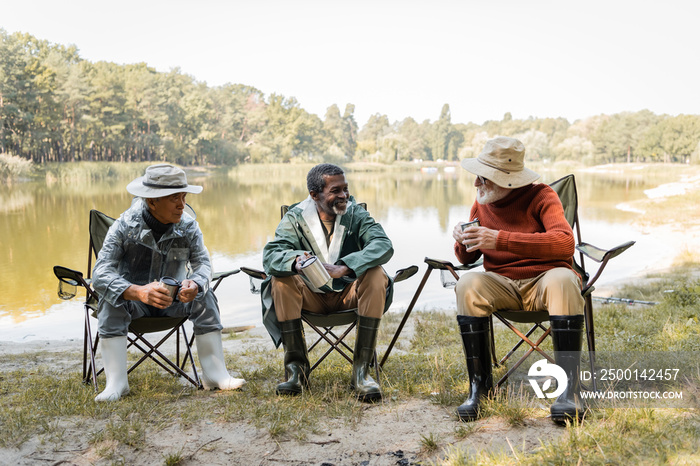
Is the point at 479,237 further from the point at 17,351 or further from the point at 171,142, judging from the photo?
the point at 171,142

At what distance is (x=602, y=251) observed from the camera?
8.25 ft

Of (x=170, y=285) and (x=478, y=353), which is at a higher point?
(x=170, y=285)

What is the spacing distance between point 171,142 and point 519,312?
142 ft

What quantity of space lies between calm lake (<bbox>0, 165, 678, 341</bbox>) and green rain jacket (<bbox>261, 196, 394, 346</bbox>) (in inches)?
122

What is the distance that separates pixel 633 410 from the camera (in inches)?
70.9

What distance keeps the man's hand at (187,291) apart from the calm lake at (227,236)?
318 cm

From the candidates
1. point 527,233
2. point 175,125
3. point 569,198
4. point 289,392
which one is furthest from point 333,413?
point 175,125

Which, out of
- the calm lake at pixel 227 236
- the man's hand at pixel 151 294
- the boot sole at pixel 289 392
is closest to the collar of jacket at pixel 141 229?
the man's hand at pixel 151 294

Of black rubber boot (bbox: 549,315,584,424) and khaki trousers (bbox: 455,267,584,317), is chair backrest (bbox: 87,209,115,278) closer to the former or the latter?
khaki trousers (bbox: 455,267,584,317)

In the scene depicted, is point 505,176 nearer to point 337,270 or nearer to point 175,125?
point 337,270

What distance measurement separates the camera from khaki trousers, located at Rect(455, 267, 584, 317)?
2025 mm

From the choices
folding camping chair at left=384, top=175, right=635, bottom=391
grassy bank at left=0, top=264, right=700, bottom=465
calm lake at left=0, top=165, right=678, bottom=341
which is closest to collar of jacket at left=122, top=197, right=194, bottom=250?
grassy bank at left=0, top=264, right=700, bottom=465

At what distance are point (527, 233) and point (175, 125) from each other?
45.1 m

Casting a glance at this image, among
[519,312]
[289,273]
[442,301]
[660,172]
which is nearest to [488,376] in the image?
[519,312]
